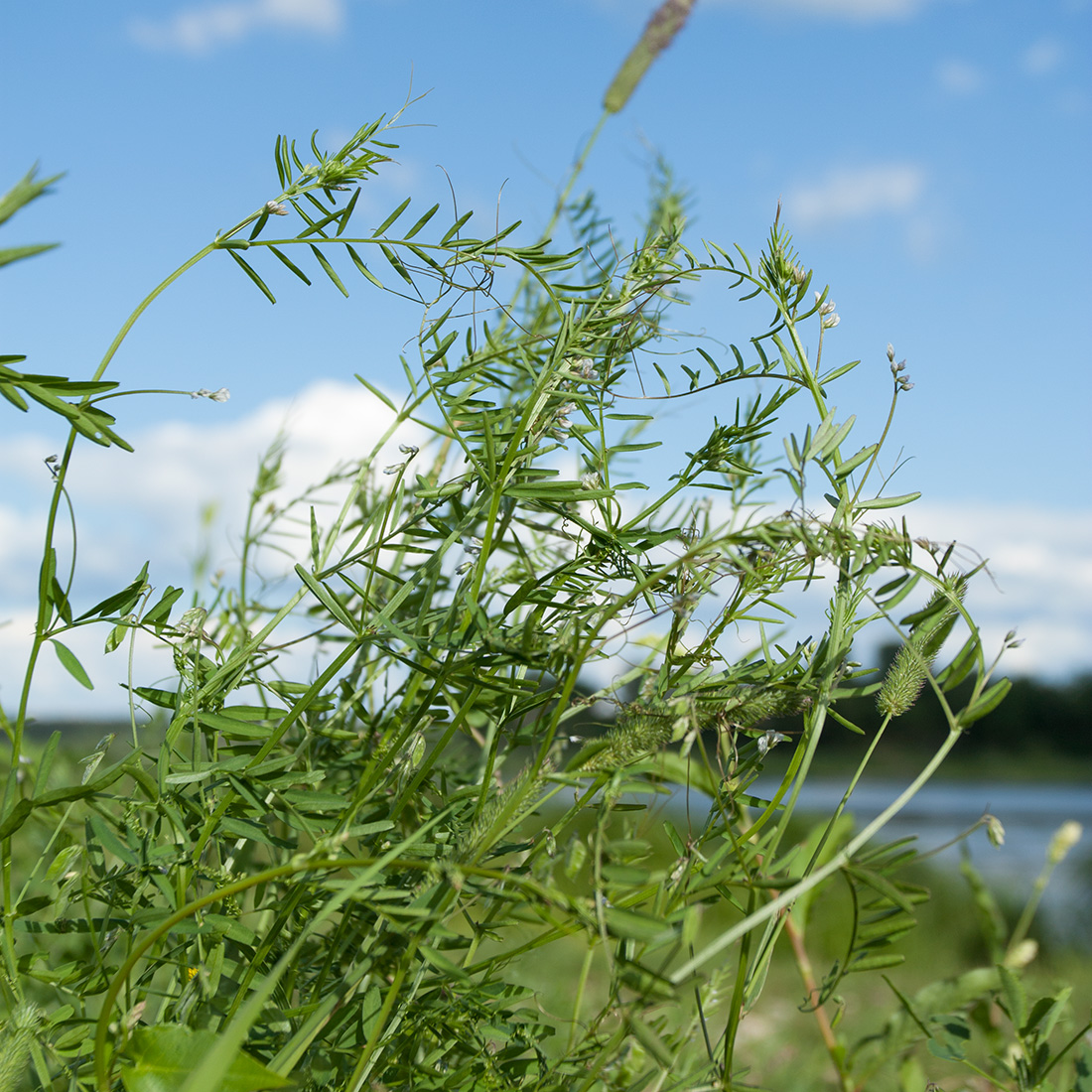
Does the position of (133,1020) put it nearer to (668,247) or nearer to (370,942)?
(370,942)

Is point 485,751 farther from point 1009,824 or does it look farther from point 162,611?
point 1009,824

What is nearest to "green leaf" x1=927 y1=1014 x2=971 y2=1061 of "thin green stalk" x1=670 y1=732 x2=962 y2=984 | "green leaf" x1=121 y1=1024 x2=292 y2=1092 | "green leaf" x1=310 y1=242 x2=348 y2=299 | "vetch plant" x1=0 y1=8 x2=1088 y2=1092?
"vetch plant" x1=0 y1=8 x2=1088 y2=1092

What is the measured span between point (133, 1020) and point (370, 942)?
0.10 m

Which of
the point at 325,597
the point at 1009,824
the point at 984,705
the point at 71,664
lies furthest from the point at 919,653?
the point at 1009,824

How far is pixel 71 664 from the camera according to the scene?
425mm

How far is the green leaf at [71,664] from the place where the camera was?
16.6 inches

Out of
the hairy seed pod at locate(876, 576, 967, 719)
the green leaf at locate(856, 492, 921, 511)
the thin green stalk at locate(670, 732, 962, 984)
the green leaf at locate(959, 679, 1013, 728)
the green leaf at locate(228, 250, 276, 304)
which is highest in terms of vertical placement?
the green leaf at locate(228, 250, 276, 304)

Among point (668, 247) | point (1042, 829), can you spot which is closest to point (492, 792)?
point (668, 247)

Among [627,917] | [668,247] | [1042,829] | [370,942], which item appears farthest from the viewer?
[1042,829]

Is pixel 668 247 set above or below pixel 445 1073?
above

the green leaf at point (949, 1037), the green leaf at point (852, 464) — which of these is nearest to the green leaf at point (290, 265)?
the green leaf at point (852, 464)

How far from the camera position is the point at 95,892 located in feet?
1.48

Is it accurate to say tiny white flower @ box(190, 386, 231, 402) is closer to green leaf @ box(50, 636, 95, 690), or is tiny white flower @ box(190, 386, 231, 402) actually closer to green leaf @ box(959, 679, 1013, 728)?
green leaf @ box(50, 636, 95, 690)

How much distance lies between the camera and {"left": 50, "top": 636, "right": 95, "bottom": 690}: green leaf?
0.42 m
